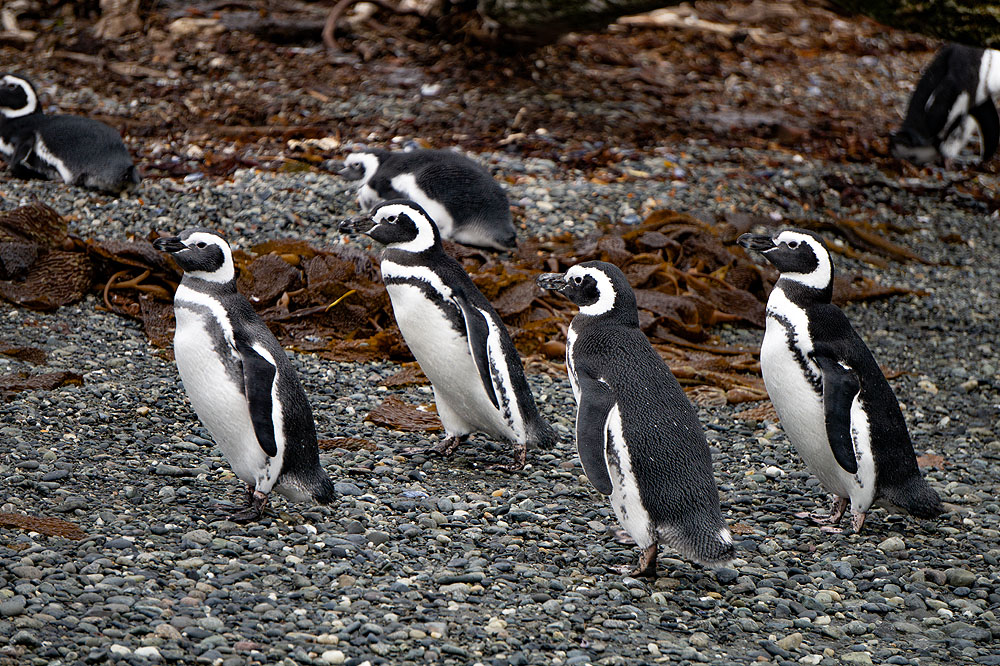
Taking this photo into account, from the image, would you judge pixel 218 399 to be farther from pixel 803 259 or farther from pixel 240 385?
pixel 803 259

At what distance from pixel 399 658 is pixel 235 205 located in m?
4.43

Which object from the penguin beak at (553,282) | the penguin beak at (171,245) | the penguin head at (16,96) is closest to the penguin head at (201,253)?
the penguin beak at (171,245)

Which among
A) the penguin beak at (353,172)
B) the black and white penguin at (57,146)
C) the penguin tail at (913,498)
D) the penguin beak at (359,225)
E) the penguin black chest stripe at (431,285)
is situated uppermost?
the penguin beak at (359,225)

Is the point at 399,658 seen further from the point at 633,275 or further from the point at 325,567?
the point at 633,275

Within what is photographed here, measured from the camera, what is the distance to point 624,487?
3.36m

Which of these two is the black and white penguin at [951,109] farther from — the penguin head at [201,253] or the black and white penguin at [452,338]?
the penguin head at [201,253]

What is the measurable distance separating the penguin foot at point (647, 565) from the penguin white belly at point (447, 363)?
959 mm

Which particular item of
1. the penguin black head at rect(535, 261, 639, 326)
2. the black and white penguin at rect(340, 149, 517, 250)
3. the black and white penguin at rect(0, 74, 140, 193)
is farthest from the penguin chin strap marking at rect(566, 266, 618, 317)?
the black and white penguin at rect(0, 74, 140, 193)

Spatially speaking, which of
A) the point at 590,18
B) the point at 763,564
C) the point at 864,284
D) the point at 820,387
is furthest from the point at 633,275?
the point at 590,18

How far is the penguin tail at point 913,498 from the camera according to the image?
3.93m

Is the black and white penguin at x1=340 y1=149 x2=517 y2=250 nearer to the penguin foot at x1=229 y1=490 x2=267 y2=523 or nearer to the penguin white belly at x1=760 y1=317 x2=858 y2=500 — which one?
the penguin white belly at x1=760 y1=317 x2=858 y2=500

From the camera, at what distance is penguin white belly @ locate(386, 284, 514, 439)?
13.7 ft

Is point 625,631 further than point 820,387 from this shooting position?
No

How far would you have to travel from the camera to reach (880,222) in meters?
A: 8.27
